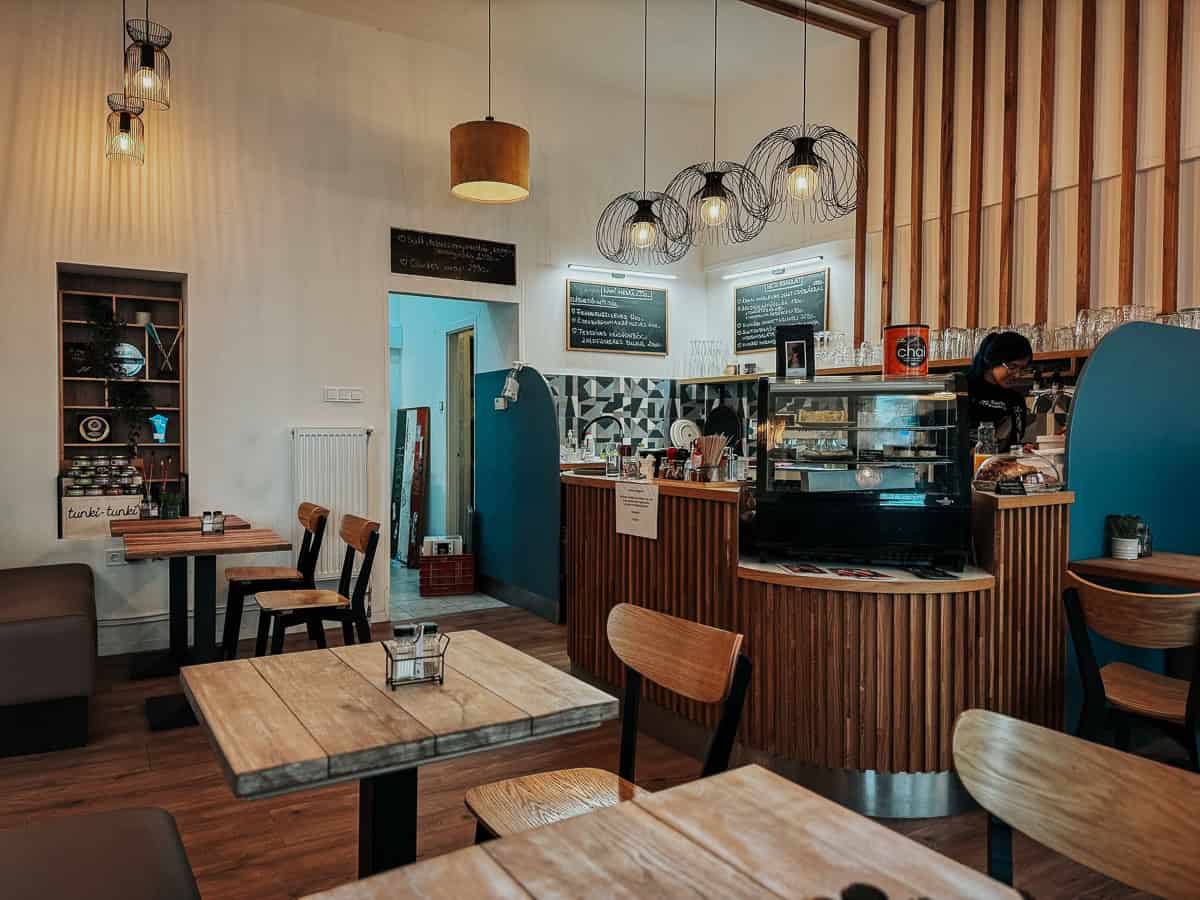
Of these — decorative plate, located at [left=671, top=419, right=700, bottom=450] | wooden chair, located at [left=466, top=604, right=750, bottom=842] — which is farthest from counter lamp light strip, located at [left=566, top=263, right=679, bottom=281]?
wooden chair, located at [left=466, top=604, right=750, bottom=842]

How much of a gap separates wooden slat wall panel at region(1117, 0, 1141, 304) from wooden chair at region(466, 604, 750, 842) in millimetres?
3907

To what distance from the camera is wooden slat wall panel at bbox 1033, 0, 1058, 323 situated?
4.96m

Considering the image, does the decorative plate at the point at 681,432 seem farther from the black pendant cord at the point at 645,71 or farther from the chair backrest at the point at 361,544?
the black pendant cord at the point at 645,71

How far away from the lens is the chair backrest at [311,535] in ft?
14.6

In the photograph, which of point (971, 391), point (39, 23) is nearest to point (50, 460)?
point (39, 23)

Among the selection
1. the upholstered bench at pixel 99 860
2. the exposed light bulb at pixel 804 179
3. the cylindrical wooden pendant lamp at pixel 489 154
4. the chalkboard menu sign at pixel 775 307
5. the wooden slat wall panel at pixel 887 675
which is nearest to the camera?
the upholstered bench at pixel 99 860

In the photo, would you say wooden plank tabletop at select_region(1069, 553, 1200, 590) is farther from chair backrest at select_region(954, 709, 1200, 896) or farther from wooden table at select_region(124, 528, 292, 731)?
wooden table at select_region(124, 528, 292, 731)

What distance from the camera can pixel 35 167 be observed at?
192 inches

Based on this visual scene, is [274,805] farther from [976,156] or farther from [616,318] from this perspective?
[976,156]

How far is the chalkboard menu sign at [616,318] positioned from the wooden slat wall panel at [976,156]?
2.77 meters

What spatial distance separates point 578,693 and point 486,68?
5921 mm

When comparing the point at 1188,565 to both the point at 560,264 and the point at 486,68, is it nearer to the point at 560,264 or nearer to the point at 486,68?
the point at 560,264

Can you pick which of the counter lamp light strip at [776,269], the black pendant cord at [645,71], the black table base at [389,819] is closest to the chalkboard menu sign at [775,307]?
the counter lamp light strip at [776,269]

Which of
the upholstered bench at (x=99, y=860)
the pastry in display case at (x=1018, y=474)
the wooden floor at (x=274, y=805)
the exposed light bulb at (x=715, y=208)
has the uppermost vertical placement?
the exposed light bulb at (x=715, y=208)
